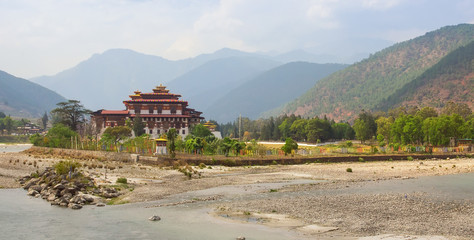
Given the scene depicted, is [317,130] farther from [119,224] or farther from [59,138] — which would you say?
[119,224]

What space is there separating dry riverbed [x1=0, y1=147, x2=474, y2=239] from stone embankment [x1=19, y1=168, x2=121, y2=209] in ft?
6.77

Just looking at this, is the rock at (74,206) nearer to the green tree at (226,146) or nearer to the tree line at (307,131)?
the green tree at (226,146)

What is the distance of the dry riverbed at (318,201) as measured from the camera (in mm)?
27688

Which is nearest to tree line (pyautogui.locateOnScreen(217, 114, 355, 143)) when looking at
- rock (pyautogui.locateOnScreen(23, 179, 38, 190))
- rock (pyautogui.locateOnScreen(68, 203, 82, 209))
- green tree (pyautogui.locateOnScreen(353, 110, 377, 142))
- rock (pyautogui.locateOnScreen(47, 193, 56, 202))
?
green tree (pyautogui.locateOnScreen(353, 110, 377, 142))

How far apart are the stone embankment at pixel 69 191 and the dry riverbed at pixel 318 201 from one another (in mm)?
2062

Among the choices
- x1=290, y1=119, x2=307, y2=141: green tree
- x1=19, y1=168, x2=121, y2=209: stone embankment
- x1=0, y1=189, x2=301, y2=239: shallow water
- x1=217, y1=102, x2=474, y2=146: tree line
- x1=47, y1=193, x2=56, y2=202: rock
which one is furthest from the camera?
x1=290, y1=119, x2=307, y2=141: green tree

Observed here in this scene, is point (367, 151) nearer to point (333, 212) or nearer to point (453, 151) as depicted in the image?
point (453, 151)

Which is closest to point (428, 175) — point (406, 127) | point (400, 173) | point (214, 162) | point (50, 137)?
point (400, 173)

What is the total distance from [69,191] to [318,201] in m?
20.2

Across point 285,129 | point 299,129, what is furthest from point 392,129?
point 285,129

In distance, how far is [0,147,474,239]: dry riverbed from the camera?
27.7m

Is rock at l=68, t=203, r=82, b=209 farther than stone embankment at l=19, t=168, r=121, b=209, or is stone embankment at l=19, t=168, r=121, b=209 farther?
stone embankment at l=19, t=168, r=121, b=209

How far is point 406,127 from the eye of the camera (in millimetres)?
103812

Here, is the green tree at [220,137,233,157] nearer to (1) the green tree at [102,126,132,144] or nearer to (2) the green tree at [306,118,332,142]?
(1) the green tree at [102,126,132,144]
